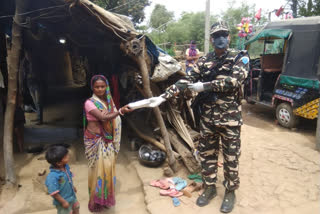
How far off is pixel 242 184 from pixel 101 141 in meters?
2.08

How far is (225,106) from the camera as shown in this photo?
267 centimetres

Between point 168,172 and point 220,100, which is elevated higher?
point 220,100

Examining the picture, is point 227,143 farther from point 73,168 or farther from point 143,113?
point 143,113

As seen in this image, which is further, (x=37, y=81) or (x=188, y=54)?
(x=188, y=54)

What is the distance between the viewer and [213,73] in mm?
2729

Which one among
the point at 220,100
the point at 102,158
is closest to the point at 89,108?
the point at 102,158

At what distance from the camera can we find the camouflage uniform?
256 cm

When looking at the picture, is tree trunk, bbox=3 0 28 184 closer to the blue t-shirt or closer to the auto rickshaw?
the blue t-shirt

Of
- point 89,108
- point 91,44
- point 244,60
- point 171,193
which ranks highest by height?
point 91,44

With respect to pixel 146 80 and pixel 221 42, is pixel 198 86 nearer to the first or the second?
pixel 221 42

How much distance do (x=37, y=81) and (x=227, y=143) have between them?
5.88 metres

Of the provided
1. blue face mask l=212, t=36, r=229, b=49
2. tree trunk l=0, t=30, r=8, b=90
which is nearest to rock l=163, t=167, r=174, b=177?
blue face mask l=212, t=36, r=229, b=49

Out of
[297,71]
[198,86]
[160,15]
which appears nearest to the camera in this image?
[198,86]

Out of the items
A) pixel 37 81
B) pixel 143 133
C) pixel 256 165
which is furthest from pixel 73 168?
pixel 37 81
